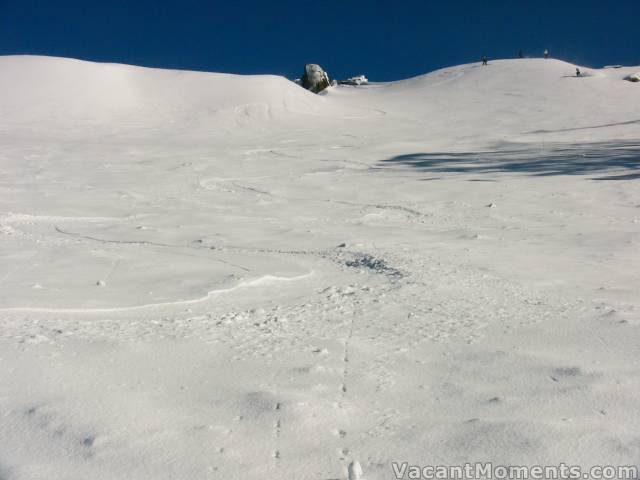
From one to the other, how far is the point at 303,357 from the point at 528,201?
4.41 m

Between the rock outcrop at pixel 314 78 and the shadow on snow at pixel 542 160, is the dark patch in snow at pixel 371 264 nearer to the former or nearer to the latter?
the shadow on snow at pixel 542 160

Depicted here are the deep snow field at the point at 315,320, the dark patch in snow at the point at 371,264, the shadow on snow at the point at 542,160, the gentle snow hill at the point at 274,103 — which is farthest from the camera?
the gentle snow hill at the point at 274,103

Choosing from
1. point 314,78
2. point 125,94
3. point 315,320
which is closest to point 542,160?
point 315,320

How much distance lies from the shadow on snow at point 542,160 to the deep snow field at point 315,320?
122mm

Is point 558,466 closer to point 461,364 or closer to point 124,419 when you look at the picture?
point 461,364

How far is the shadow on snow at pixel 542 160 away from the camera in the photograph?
27.5ft

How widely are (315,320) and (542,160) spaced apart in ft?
24.2

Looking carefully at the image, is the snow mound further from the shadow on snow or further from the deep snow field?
the deep snow field

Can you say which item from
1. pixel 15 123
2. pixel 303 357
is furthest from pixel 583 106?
pixel 303 357

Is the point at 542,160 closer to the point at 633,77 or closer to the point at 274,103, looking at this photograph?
the point at 274,103

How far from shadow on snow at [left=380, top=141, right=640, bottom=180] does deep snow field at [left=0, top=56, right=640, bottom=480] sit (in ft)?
0.40

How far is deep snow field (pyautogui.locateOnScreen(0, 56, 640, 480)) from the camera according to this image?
1934 mm

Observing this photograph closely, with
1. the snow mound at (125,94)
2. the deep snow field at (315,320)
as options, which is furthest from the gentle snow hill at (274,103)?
the deep snow field at (315,320)

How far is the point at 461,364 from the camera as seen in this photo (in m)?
2.49
